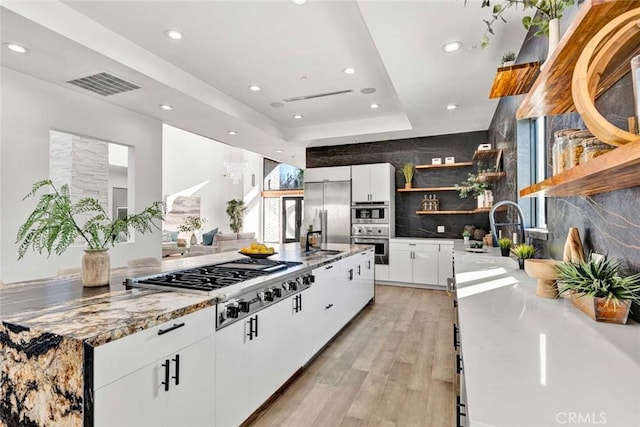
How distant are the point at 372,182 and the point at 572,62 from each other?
193 inches

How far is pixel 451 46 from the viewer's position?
288 cm

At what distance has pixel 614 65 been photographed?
119 cm

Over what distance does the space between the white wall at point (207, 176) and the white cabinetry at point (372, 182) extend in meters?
5.33

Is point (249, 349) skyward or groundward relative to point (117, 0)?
groundward

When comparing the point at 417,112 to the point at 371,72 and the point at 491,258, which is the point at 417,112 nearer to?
the point at 371,72

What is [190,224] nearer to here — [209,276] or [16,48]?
[16,48]

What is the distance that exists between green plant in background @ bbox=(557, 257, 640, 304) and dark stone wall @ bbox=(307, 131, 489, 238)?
4941 millimetres

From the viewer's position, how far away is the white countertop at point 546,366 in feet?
2.01

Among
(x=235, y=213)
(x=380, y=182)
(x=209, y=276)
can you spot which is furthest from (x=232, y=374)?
(x=235, y=213)

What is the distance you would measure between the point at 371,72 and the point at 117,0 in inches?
101

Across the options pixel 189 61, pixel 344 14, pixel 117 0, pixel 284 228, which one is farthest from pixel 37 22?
pixel 284 228

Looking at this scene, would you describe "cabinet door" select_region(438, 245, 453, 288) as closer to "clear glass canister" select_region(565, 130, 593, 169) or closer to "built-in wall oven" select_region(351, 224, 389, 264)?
"built-in wall oven" select_region(351, 224, 389, 264)

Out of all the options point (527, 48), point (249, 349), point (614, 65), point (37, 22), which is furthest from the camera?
point (527, 48)

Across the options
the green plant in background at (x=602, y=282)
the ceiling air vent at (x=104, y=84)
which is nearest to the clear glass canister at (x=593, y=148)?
the green plant in background at (x=602, y=282)
